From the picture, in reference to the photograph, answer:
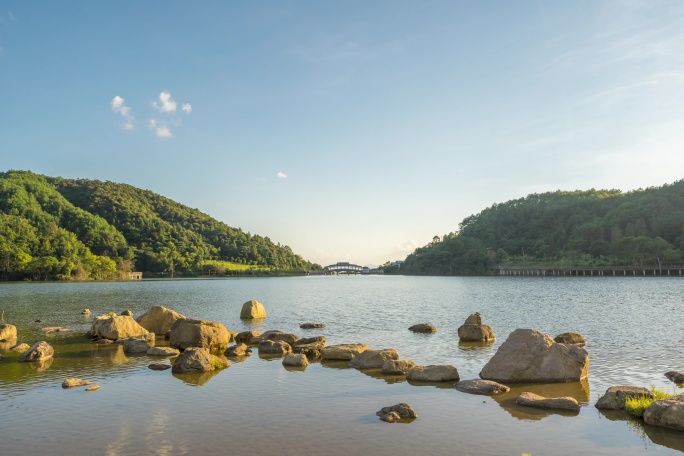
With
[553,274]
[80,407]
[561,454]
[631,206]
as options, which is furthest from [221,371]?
[631,206]

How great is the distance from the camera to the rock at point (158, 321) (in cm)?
3145

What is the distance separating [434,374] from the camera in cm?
1750

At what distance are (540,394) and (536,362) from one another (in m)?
1.84

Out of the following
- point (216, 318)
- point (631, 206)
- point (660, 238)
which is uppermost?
point (631, 206)

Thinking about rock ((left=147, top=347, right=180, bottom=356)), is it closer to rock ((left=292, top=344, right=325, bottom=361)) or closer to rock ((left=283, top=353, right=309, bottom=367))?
rock ((left=292, top=344, right=325, bottom=361))

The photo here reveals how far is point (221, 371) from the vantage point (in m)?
19.7

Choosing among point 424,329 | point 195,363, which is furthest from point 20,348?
point 424,329

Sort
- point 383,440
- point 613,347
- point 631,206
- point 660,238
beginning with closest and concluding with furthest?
point 383,440 → point 613,347 → point 660,238 → point 631,206

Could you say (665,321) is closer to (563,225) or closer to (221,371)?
(221,371)

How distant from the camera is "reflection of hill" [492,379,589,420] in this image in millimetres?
13352

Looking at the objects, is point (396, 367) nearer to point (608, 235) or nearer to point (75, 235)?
point (75, 235)

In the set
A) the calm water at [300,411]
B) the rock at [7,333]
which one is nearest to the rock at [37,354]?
the calm water at [300,411]

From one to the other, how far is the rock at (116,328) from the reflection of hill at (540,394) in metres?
21.5

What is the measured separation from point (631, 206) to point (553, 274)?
33.6m
